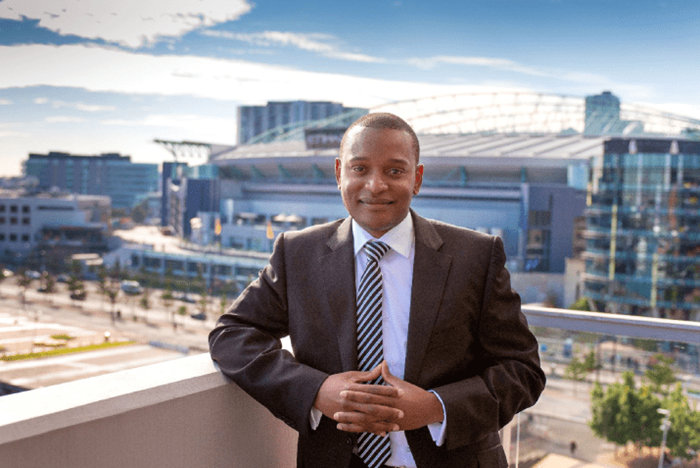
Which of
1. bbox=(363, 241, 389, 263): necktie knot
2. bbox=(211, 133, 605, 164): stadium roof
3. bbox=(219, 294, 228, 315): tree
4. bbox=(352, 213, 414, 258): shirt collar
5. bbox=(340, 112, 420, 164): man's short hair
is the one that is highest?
bbox=(211, 133, 605, 164): stadium roof

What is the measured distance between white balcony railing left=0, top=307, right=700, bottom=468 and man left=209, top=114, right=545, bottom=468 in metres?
0.08

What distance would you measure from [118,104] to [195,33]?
22.4 feet

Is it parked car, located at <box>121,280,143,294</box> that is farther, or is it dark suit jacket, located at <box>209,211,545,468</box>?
parked car, located at <box>121,280,143,294</box>

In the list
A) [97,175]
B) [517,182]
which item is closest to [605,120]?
[517,182]

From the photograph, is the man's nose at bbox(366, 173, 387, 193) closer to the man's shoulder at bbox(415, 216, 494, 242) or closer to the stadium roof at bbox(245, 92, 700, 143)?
the man's shoulder at bbox(415, 216, 494, 242)

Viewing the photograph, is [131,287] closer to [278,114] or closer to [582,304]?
[582,304]

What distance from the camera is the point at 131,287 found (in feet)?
59.6

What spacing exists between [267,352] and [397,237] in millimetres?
273

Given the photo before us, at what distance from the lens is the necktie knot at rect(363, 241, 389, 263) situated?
3.19ft

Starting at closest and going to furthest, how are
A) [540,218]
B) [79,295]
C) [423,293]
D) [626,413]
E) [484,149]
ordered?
[423,293], [626,413], [79,295], [540,218], [484,149]

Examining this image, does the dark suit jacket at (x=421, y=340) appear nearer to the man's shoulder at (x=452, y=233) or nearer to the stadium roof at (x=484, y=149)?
the man's shoulder at (x=452, y=233)

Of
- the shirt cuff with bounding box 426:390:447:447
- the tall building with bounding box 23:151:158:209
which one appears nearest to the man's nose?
the shirt cuff with bounding box 426:390:447:447

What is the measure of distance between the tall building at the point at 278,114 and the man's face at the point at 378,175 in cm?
2965

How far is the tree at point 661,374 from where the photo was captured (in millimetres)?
1564
